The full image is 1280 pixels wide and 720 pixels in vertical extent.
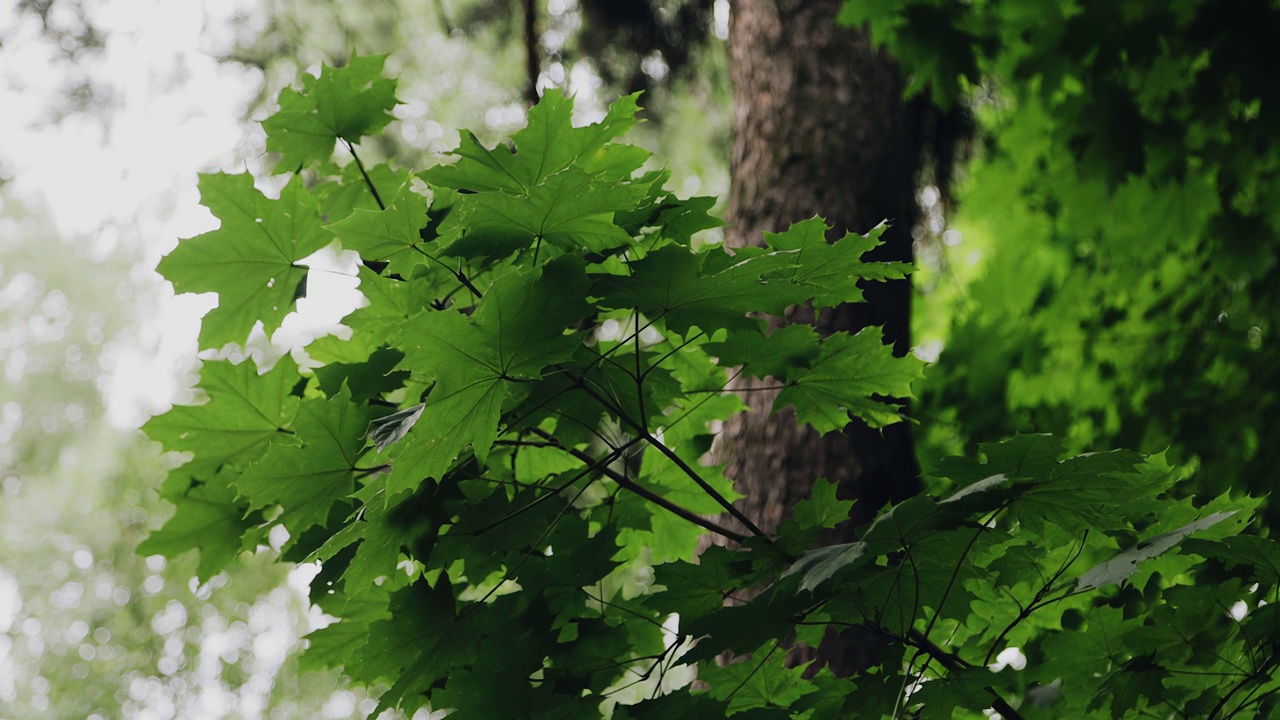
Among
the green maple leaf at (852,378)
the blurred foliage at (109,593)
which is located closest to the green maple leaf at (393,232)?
the green maple leaf at (852,378)

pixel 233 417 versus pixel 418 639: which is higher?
pixel 233 417

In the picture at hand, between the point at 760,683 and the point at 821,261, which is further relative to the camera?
the point at 760,683

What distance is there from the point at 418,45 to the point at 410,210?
16.2ft

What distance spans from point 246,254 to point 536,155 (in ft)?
1.63

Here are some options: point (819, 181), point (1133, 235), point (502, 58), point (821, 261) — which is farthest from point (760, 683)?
point (502, 58)

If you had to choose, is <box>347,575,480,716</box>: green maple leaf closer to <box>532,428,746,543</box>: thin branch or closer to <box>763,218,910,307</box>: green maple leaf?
<box>532,428,746,543</box>: thin branch

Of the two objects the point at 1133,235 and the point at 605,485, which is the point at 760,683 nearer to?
the point at 605,485

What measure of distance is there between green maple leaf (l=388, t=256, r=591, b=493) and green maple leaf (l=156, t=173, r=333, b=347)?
405 millimetres

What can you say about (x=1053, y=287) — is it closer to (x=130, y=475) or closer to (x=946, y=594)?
(x=946, y=594)

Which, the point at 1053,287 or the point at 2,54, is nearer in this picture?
the point at 1053,287

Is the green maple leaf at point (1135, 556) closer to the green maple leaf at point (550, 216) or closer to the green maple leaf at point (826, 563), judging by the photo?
the green maple leaf at point (826, 563)

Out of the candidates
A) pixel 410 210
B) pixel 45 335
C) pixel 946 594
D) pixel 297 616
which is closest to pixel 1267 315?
pixel 946 594

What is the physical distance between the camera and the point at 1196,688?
1090mm

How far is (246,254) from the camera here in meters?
1.24
